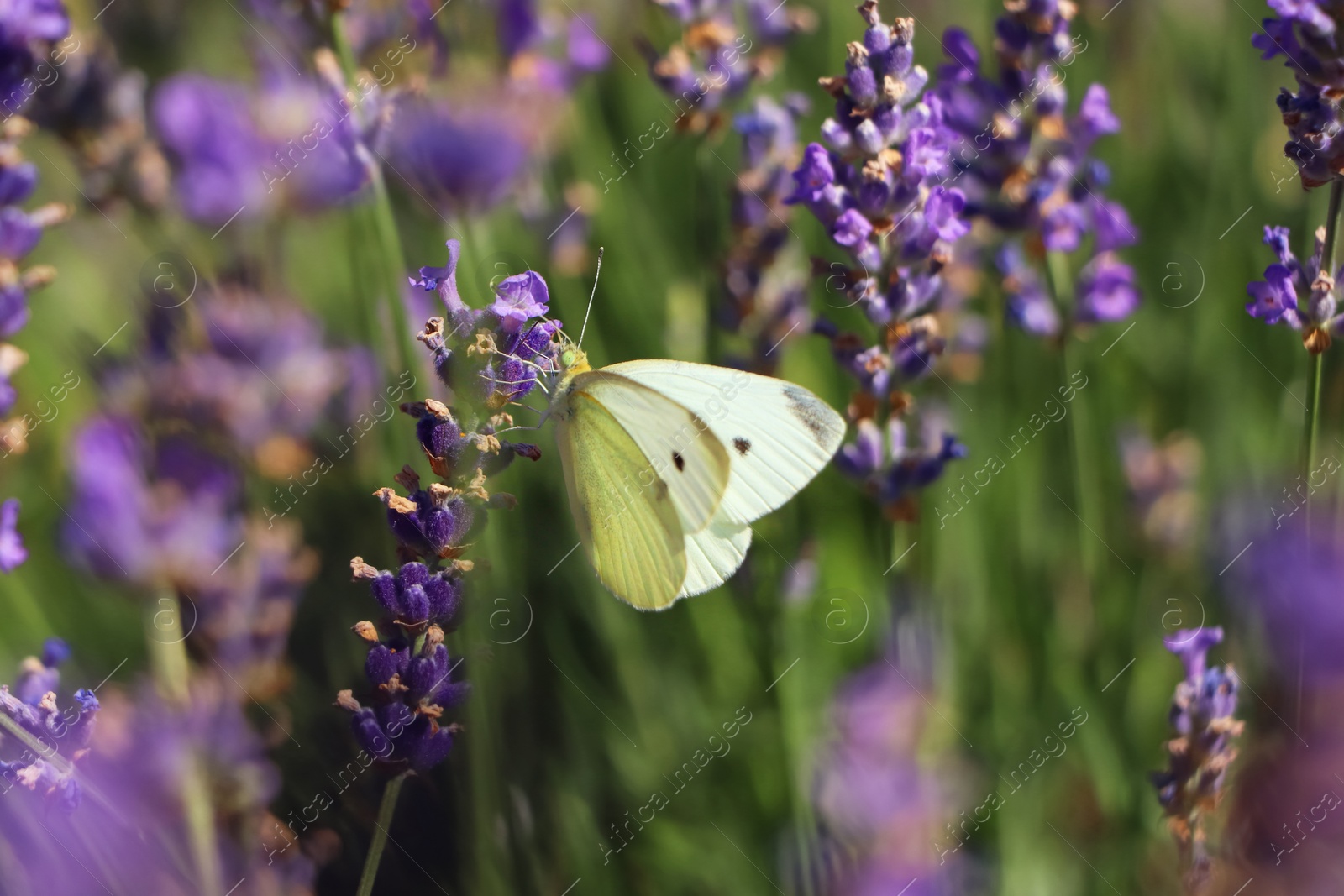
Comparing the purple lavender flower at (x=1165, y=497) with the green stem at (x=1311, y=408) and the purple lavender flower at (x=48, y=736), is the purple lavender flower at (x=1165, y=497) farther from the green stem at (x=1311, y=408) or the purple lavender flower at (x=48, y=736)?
the purple lavender flower at (x=48, y=736)

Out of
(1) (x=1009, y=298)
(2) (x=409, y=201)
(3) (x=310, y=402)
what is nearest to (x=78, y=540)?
(3) (x=310, y=402)

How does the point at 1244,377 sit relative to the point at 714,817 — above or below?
below

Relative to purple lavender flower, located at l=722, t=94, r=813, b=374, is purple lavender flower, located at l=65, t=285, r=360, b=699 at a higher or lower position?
higher

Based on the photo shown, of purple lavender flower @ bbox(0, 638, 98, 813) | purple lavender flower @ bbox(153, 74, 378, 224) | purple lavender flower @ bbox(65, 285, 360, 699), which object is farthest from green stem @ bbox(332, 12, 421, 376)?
purple lavender flower @ bbox(0, 638, 98, 813)

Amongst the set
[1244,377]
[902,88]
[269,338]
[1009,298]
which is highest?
[269,338]

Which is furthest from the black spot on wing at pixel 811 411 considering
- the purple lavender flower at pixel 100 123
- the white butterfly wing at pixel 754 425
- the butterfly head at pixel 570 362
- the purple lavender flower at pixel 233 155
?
the purple lavender flower at pixel 100 123

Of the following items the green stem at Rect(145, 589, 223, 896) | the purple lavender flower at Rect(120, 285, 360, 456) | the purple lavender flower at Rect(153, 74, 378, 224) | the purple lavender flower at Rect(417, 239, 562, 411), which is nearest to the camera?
the purple lavender flower at Rect(417, 239, 562, 411)

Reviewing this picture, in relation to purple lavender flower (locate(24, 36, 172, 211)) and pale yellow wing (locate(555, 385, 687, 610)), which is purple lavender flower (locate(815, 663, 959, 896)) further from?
purple lavender flower (locate(24, 36, 172, 211))

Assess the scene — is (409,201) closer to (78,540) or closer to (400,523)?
(78,540)
